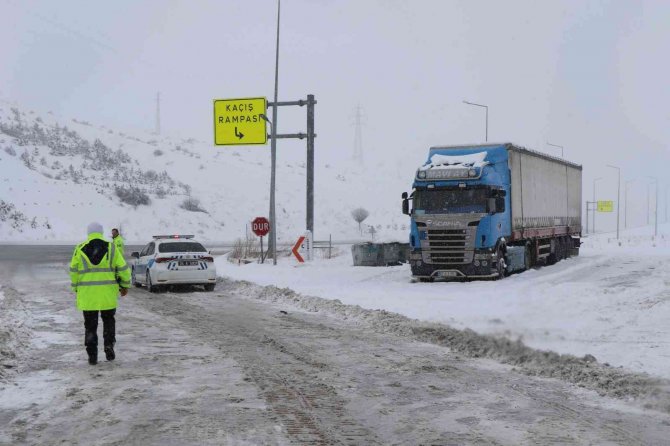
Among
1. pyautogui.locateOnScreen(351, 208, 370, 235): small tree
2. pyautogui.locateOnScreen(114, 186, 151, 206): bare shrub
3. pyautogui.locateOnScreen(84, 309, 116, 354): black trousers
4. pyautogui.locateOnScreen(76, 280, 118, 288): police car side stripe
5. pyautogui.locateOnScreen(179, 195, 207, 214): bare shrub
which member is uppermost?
pyautogui.locateOnScreen(114, 186, 151, 206): bare shrub

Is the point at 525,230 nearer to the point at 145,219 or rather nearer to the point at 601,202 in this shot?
the point at 145,219

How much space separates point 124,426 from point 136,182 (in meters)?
68.6

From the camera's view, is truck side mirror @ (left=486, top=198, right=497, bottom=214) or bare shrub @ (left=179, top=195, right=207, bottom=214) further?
bare shrub @ (left=179, top=195, right=207, bottom=214)

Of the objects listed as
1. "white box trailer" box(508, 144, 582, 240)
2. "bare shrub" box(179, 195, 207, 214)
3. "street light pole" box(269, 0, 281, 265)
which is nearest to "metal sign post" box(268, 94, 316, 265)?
"street light pole" box(269, 0, 281, 265)

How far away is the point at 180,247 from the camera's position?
2152 centimetres

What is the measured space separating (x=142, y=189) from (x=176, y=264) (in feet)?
170

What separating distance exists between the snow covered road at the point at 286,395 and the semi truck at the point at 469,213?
8.96 metres

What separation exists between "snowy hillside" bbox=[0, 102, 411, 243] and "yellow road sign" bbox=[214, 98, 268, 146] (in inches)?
1103

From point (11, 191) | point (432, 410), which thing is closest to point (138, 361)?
point (432, 410)

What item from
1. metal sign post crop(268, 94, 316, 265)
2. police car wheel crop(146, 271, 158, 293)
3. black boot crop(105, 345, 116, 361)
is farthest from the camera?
metal sign post crop(268, 94, 316, 265)

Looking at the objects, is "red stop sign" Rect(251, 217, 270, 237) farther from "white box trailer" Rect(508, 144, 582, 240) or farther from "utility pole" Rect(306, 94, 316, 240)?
"white box trailer" Rect(508, 144, 582, 240)

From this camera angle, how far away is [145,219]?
64.3m

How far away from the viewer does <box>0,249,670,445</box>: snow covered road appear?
21.8 feet

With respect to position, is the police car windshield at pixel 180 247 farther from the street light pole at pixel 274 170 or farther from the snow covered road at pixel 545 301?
the street light pole at pixel 274 170
